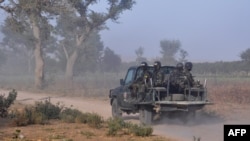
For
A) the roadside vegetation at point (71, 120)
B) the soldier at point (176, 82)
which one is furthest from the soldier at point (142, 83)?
the roadside vegetation at point (71, 120)

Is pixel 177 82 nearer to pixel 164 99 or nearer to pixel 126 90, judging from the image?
pixel 164 99

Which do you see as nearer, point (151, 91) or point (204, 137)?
point (204, 137)

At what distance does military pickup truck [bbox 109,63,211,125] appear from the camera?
15.7 m

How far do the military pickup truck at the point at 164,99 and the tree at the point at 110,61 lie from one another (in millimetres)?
79922

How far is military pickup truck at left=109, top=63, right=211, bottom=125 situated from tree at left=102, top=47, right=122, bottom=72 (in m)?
79.9

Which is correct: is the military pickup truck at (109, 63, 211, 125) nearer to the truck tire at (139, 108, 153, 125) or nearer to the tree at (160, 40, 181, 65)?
the truck tire at (139, 108, 153, 125)

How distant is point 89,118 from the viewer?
15133mm

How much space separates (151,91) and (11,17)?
8370 mm

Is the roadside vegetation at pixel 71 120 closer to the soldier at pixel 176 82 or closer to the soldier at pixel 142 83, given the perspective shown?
A: the soldier at pixel 142 83

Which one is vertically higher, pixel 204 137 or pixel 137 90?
pixel 137 90

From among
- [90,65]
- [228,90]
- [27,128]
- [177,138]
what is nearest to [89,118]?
[27,128]

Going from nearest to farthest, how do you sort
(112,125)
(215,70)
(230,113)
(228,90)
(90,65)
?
(112,125) → (230,113) → (228,90) → (215,70) → (90,65)

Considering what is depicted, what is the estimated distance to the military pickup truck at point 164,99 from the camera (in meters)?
15.7

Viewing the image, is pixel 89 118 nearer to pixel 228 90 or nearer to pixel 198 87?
pixel 198 87
